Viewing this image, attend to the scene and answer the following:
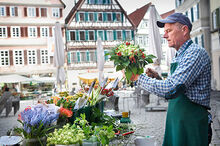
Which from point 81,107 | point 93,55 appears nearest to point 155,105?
point 81,107

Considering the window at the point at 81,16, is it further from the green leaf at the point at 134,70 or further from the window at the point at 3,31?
the green leaf at the point at 134,70

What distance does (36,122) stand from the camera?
1924mm

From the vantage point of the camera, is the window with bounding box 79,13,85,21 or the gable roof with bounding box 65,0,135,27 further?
the window with bounding box 79,13,85,21

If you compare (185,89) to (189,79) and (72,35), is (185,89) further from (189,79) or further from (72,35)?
(72,35)

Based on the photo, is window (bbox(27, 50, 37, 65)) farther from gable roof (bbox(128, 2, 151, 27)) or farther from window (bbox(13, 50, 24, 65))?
gable roof (bbox(128, 2, 151, 27))

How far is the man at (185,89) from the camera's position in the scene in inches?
71.1

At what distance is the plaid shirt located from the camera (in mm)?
1795

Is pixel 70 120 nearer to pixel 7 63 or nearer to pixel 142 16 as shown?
pixel 7 63

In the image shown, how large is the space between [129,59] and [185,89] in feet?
1.69

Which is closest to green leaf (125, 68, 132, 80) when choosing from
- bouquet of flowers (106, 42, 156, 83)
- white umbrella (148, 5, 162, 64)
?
bouquet of flowers (106, 42, 156, 83)

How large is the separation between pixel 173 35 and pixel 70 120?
1.02 meters

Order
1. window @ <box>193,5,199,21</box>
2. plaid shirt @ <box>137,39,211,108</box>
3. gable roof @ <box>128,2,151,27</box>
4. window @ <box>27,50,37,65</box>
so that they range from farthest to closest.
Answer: gable roof @ <box>128,2,151,27</box> → window @ <box>27,50,37,65</box> → window @ <box>193,5,199,21</box> → plaid shirt @ <box>137,39,211,108</box>

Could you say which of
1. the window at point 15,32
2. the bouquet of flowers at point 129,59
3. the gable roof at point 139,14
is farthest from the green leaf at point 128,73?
the gable roof at point 139,14

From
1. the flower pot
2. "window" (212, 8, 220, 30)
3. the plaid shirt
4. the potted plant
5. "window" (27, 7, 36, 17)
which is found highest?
"window" (27, 7, 36, 17)
